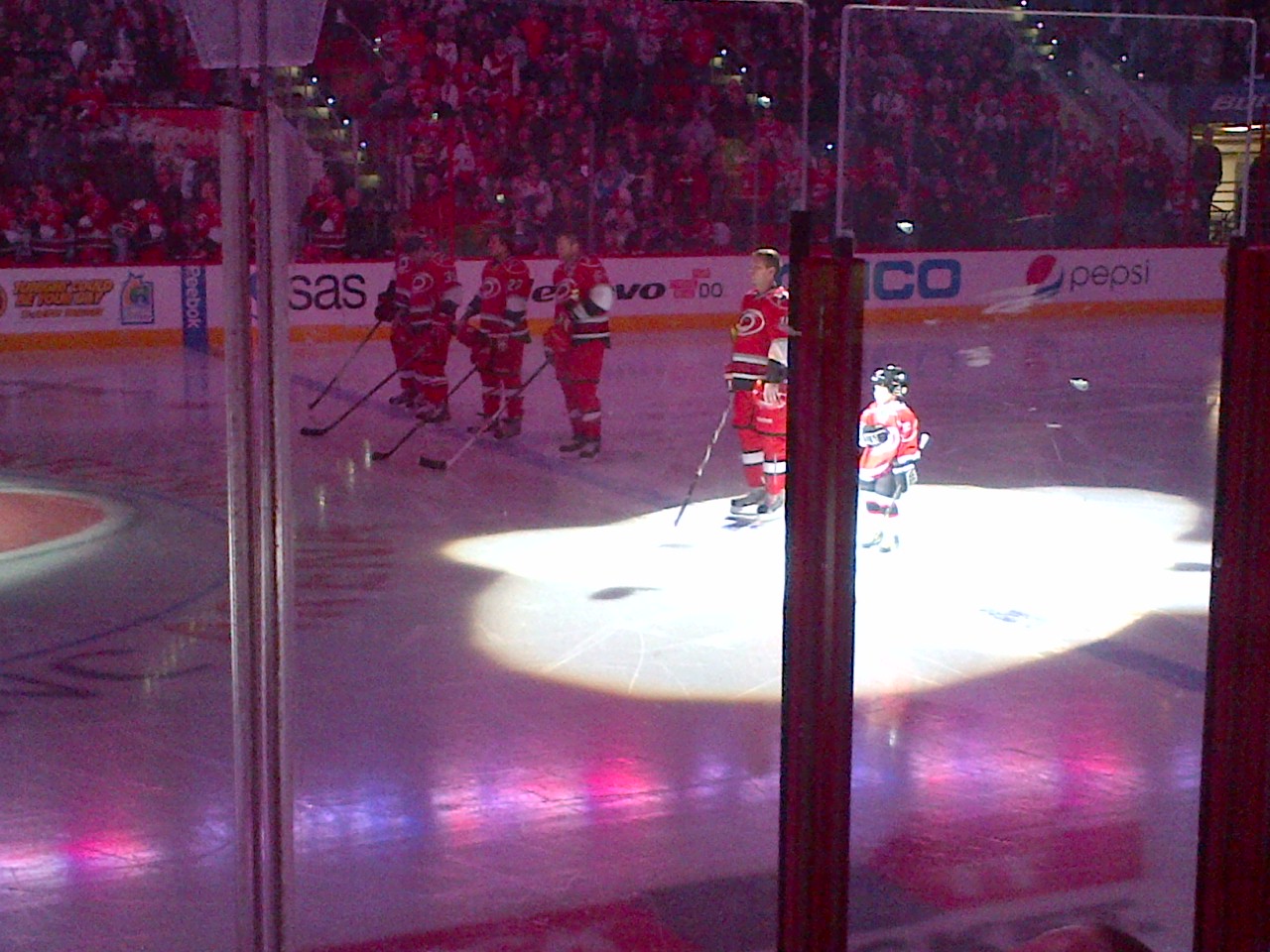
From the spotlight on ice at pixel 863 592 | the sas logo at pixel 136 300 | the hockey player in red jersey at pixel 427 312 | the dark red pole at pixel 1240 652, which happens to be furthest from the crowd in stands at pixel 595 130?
the dark red pole at pixel 1240 652

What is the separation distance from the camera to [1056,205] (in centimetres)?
1644

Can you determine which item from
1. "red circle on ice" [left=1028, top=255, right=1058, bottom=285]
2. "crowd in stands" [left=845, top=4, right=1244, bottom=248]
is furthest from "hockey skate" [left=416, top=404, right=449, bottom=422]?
"red circle on ice" [left=1028, top=255, right=1058, bottom=285]

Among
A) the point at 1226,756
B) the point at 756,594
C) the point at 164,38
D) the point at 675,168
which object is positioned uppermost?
the point at 164,38

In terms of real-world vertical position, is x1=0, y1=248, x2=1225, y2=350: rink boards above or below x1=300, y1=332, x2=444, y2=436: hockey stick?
above

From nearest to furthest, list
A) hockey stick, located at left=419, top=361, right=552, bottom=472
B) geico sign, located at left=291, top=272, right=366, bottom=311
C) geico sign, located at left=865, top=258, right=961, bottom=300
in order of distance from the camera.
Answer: hockey stick, located at left=419, top=361, right=552, bottom=472, geico sign, located at left=291, top=272, right=366, bottom=311, geico sign, located at left=865, top=258, right=961, bottom=300

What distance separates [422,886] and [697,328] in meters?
13.1

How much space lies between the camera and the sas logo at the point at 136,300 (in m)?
14.1

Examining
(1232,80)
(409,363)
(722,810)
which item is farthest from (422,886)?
(1232,80)

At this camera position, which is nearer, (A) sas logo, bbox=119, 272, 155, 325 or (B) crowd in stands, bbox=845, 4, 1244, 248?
(A) sas logo, bbox=119, 272, 155, 325

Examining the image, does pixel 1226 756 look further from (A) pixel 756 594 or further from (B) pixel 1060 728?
(A) pixel 756 594

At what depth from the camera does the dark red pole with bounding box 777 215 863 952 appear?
2.22 metres

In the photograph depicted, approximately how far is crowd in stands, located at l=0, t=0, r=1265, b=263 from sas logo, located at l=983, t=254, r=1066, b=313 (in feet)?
3.22

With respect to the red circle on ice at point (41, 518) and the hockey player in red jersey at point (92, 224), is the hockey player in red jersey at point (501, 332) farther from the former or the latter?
the hockey player in red jersey at point (92, 224)

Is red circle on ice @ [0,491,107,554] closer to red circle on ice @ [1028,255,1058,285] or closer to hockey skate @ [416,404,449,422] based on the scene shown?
hockey skate @ [416,404,449,422]
